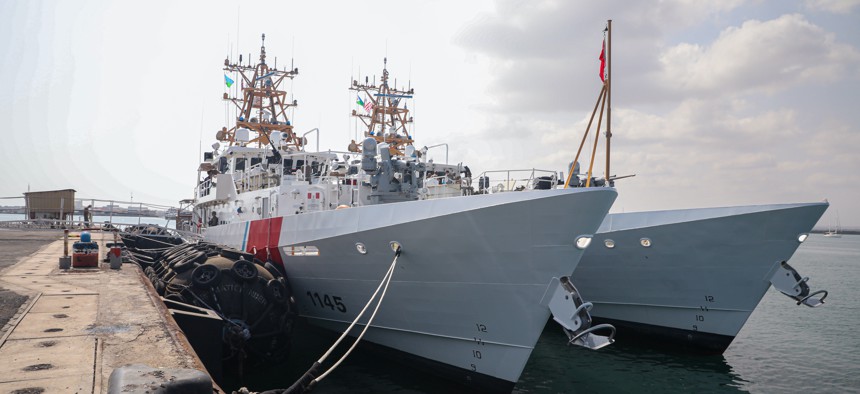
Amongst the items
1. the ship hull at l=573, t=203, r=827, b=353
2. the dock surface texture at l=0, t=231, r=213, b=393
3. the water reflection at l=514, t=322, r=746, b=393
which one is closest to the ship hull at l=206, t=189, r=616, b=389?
the water reflection at l=514, t=322, r=746, b=393

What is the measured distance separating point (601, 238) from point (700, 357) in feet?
13.9

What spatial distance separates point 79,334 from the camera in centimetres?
605

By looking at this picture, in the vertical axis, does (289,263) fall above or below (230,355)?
above

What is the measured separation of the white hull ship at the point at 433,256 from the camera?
931 centimetres

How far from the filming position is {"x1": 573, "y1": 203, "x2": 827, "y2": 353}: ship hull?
47.4 feet

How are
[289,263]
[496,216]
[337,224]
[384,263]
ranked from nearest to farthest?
[496,216] → [384,263] → [337,224] → [289,263]

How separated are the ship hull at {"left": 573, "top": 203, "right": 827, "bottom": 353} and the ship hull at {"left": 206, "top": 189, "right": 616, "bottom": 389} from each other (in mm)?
7222

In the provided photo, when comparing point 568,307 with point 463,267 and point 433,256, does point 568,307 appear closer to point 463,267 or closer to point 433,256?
point 463,267

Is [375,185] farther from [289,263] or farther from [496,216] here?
[496,216]

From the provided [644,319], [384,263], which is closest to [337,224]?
[384,263]

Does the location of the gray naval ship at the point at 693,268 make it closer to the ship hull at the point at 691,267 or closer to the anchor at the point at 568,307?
the ship hull at the point at 691,267

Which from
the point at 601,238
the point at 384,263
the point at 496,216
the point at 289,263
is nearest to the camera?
the point at 496,216

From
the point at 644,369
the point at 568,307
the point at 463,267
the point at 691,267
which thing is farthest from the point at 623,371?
the point at 463,267

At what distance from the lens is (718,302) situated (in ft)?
51.2
